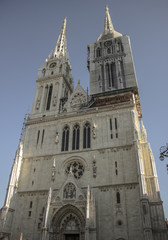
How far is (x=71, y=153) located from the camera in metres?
25.8

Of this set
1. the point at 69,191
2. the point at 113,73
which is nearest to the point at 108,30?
the point at 113,73

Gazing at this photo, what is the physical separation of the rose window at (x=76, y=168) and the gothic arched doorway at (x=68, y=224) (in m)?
3.81

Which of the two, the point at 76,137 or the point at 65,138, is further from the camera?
the point at 65,138

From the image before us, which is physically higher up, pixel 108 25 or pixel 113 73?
pixel 108 25

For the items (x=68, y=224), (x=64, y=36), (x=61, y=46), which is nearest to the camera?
(x=68, y=224)

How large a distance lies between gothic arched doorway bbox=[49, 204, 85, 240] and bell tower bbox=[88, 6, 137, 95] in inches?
680

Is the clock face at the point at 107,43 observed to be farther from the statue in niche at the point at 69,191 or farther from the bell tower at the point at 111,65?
the statue in niche at the point at 69,191

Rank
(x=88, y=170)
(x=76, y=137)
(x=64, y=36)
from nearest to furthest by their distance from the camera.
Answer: (x=88, y=170) < (x=76, y=137) < (x=64, y=36)

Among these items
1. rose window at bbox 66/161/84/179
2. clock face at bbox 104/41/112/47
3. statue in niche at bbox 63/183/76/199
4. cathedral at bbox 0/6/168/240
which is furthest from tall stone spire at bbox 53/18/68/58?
statue in niche at bbox 63/183/76/199

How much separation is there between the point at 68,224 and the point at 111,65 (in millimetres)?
24471

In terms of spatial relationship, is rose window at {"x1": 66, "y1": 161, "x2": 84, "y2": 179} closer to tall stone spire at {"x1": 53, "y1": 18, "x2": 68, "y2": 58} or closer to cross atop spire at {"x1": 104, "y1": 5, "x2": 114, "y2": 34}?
tall stone spire at {"x1": 53, "y1": 18, "x2": 68, "y2": 58}

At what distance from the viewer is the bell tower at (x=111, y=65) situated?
103 ft

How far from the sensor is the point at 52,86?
35.6 metres

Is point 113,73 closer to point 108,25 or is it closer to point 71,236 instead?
point 108,25
